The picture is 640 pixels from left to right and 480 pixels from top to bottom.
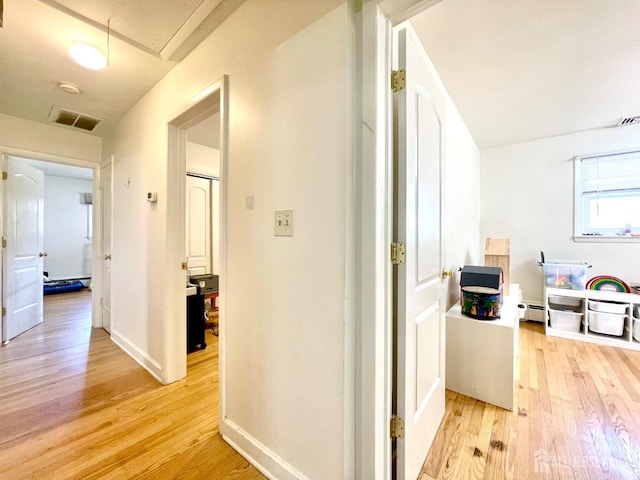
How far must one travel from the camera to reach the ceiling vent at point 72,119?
276cm

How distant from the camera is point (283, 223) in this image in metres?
1.25

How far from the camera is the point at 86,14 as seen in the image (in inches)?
61.5

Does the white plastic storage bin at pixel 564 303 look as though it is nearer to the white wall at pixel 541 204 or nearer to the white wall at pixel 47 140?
the white wall at pixel 541 204

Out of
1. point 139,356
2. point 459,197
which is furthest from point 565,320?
point 139,356

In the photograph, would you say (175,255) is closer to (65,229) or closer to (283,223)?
(283,223)

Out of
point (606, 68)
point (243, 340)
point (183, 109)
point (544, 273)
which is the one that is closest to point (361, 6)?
point (183, 109)

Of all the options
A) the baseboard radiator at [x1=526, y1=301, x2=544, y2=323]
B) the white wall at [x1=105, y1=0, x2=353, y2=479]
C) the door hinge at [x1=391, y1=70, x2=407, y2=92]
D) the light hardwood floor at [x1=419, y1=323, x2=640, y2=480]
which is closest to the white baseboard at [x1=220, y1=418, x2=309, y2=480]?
the white wall at [x1=105, y1=0, x2=353, y2=479]

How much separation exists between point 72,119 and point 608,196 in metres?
6.12

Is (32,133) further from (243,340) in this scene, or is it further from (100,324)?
(243,340)

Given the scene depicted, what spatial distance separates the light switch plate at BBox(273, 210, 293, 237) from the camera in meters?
1.23

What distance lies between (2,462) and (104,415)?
43 cm

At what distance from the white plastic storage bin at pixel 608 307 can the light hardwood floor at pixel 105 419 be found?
12.0 feet

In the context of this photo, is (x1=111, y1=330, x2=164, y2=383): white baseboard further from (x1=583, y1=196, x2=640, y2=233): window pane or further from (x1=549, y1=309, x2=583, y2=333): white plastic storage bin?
(x1=583, y1=196, x2=640, y2=233): window pane

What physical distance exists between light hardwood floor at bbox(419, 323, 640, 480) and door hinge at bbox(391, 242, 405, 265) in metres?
1.09
